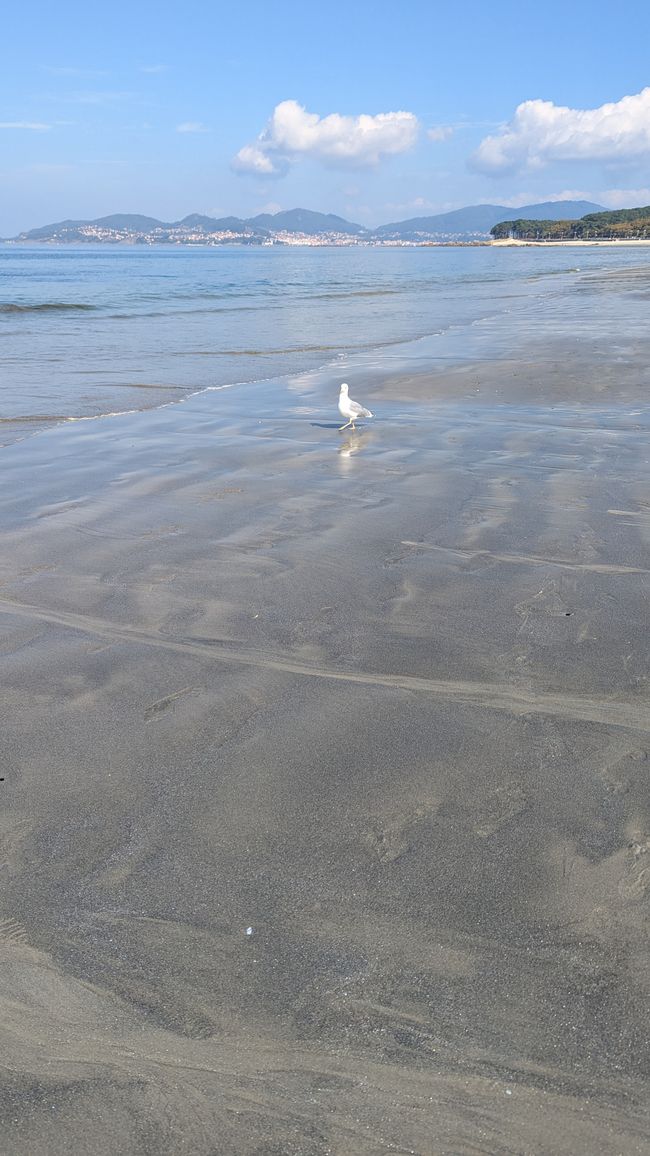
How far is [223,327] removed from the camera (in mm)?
25281

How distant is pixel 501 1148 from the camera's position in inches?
80.2

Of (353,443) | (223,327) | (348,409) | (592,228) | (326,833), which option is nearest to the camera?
(326,833)

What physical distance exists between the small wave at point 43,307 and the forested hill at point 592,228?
136m

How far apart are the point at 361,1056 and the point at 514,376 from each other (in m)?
13.5

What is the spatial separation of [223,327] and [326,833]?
23801 millimetres

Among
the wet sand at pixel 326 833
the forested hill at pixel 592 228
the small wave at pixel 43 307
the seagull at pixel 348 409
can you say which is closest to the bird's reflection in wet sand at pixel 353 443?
the seagull at pixel 348 409

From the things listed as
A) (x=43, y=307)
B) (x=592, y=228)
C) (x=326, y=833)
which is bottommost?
(x=326, y=833)

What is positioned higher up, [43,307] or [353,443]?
[43,307]

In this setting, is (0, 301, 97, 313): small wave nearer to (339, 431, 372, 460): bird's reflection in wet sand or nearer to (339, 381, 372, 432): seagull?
(339, 381, 372, 432): seagull

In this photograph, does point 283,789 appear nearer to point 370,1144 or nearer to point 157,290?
point 370,1144

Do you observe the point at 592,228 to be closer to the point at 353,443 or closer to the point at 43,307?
the point at 43,307

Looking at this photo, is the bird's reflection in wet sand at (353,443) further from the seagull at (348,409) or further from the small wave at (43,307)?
the small wave at (43,307)

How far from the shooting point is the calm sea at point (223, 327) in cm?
1480

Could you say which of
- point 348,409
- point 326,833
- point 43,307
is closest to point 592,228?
point 43,307
